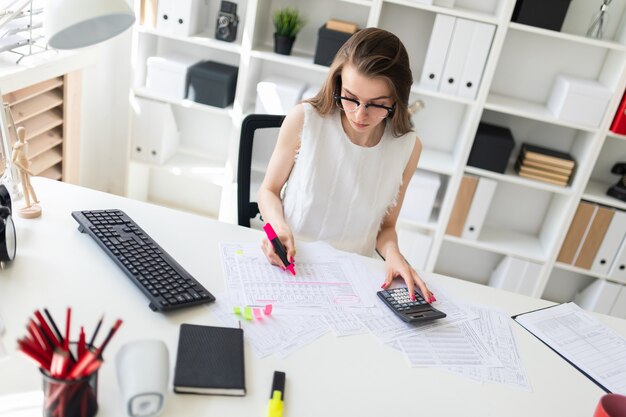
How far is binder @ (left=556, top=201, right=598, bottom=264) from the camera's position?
2770 millimetres

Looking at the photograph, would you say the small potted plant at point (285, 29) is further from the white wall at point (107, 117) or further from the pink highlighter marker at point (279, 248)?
the pink highlighter marker at point (279, 248)

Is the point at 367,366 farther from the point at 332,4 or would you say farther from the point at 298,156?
the point at 332,4

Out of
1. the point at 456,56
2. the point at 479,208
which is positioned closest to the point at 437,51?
the point at 456,56

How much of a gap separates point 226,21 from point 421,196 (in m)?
1.29

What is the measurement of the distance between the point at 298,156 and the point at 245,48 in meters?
1.22

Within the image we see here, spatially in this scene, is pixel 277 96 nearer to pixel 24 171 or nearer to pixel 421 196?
pixel 421 196

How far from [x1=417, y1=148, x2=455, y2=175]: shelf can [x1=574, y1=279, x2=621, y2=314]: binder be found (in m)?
0.99

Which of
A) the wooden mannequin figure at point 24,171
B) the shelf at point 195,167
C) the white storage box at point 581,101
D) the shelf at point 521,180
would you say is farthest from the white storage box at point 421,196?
the wooden mannequin figure at point 24,171

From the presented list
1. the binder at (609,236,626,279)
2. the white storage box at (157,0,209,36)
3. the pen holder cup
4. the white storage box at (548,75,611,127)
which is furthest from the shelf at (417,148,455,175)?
the pen holder cup

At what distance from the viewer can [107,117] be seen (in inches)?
127

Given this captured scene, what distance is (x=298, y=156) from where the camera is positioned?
5.73 ft

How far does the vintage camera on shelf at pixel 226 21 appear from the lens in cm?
283

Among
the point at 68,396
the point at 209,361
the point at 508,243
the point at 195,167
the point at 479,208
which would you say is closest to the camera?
the point at 68,396

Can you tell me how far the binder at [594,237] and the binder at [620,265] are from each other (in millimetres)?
102
